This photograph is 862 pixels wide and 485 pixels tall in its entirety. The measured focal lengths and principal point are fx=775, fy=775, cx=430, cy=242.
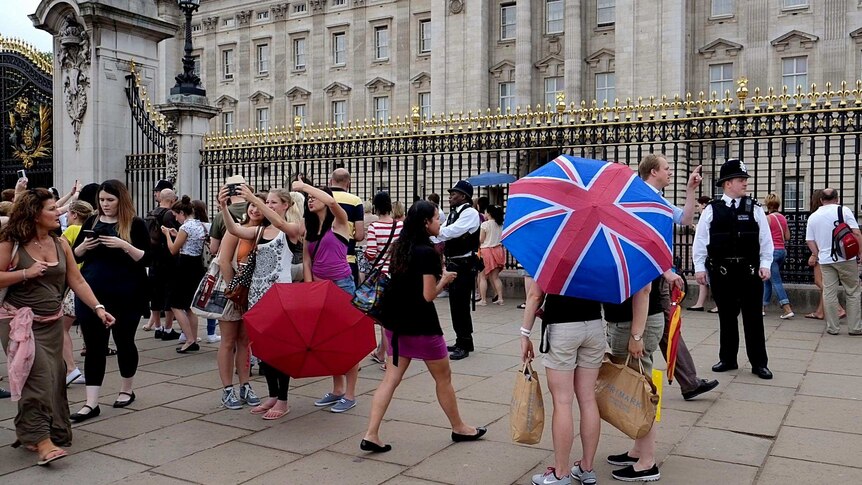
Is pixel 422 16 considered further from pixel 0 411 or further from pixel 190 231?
pixel 0 411

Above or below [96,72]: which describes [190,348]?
below

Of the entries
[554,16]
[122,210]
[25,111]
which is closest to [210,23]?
[554,16]

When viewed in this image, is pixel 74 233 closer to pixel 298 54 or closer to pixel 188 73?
pixel 188 73

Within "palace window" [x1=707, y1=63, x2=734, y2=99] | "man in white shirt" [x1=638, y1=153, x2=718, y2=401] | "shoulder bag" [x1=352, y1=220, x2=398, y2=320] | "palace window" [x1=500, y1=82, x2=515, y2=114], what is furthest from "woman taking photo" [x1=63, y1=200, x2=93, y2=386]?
"palace window" [x1=500, y1=82, x2=515, y2=114]

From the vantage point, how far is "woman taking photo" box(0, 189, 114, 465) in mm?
4781

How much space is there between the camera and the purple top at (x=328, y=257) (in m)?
6.23

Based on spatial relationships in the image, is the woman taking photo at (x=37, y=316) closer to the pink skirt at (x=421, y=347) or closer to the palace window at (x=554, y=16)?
the pink skirt at (x=421, y=347)

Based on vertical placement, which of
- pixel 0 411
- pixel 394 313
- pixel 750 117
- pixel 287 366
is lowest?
pixel 0 411

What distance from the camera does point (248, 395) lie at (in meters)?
6.16

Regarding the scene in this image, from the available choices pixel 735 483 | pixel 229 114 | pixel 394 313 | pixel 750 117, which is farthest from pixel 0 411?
pixel 229 114

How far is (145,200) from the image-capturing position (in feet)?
50.5

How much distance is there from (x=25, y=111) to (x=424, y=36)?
1265 inches

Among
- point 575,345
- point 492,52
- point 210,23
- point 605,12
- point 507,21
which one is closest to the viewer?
point 575,345

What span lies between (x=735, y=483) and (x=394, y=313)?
2229 mm
